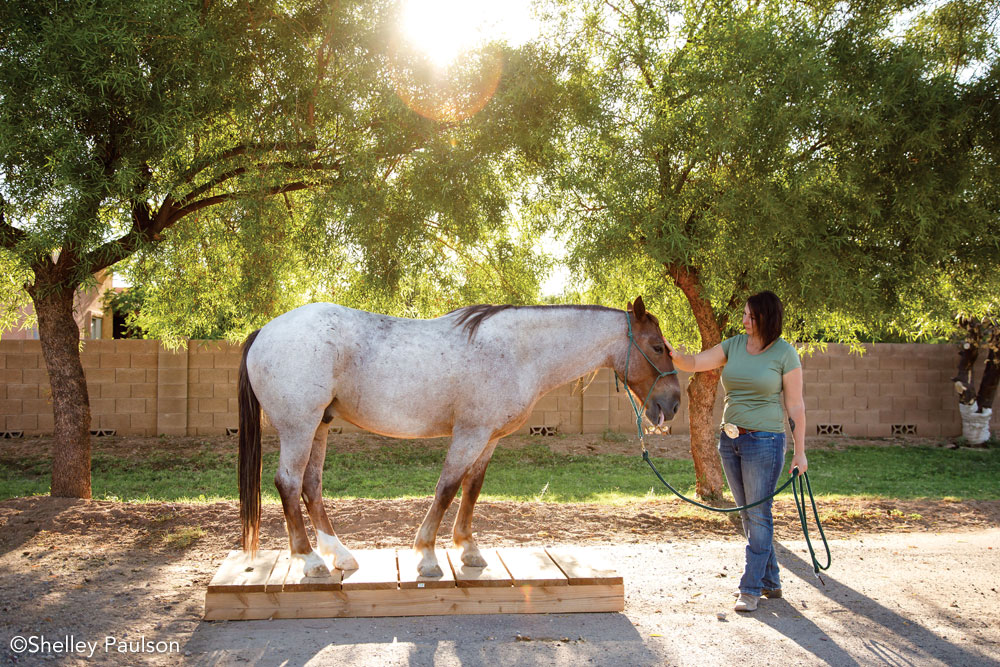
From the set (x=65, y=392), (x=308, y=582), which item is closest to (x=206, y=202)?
(x=65, y=392)

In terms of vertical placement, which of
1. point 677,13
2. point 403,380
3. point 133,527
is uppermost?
point 677,13

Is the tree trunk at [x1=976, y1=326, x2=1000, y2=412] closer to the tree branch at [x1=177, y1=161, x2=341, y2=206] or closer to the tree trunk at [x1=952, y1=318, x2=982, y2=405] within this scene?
the tree trunk at [x1=952, y1=318, x2=982, y2=405]

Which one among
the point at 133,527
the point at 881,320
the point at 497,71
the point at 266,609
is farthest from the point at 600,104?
the point at 133,527

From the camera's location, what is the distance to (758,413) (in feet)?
15.1

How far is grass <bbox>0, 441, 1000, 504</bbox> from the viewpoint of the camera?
9602mm

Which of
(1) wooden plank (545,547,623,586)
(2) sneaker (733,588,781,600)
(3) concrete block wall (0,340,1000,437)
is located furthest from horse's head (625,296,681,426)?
(3) concrete block wall (0,340,1000,437)

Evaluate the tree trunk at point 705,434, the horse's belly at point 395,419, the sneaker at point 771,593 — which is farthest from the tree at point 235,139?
the sneaker at point 771,593

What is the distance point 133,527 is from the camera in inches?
275

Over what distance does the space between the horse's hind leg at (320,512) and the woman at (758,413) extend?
7.64 ft

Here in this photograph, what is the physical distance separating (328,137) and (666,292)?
4.31m

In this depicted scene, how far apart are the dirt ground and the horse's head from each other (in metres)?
2.44

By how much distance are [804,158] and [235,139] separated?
19.0 feet

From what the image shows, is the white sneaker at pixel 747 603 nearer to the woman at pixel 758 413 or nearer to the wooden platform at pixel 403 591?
the woman at pixel 758 413

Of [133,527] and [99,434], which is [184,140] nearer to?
[133,527]
